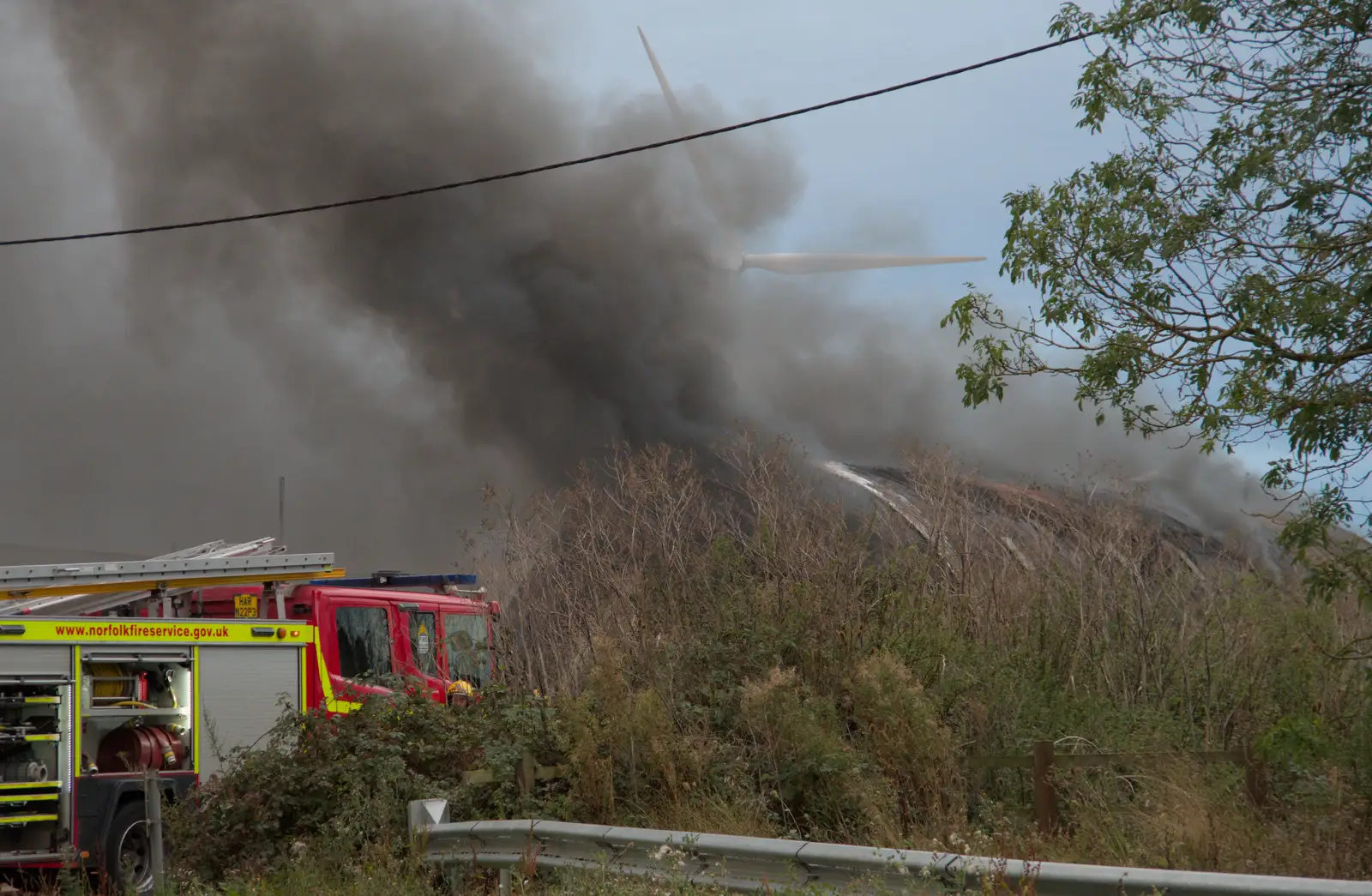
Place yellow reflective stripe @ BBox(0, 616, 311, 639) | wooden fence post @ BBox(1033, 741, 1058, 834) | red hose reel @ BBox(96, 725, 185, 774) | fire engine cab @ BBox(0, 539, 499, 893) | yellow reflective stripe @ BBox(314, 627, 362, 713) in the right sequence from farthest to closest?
1. yellow reflective stripe @ BBox(314, 627, 362, 713)
2. red hose reel @ BBox(96, 725, 185, 774)
3. yellow reflective stripe @ BBox(0, 616, 311, 639)
4. fire engine cab @ BBox(0, 539, 499, 893)
5. wooden fence post @ BBox(1033, 741, 1058, 834)

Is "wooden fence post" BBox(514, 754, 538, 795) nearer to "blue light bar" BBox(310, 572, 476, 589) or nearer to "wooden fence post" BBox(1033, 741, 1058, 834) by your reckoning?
"wooden fence post" BBox(1033, 741, 1058, 834)

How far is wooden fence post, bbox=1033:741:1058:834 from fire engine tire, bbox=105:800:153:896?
5.77 m

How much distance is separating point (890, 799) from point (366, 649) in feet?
19.6

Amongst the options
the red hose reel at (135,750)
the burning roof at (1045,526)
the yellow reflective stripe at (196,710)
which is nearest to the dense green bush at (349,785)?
the red hose reel at (135,750)

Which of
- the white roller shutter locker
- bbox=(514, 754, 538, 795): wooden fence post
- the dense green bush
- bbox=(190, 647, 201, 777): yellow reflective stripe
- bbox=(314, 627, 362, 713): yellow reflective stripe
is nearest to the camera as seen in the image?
the dense green bush

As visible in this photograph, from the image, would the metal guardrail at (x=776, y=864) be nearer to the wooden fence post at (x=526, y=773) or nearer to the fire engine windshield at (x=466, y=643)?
the wooden fence post at (x=526, y=773)

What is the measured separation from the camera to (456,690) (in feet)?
37.7

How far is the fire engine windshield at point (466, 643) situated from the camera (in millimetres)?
12117


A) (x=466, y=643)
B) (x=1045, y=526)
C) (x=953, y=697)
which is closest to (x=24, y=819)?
(x=466, y=643)

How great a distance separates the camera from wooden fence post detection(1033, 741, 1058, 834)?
280 inches

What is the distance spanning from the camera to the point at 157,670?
966cm

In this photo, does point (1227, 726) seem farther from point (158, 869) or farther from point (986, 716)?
point (158, 869)

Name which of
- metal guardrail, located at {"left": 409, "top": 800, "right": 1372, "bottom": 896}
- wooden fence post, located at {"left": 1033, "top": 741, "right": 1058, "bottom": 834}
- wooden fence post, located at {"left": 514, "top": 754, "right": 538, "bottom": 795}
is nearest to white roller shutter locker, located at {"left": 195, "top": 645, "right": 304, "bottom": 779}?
wooden fence post, located at {"left": 514, "top": 754, "right": 538, "bottom": 795}

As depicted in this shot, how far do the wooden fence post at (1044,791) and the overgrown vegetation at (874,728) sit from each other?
0.40 ft
